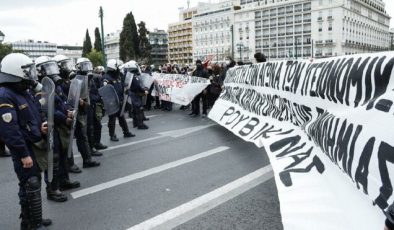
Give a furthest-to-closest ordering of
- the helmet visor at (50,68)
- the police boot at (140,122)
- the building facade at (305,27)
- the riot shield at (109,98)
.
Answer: the building facade at (305,27) → the police boot at (140,122) → the riot shield at (109,98) → the helmet visor at (50,68)

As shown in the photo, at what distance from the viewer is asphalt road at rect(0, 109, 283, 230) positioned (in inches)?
176

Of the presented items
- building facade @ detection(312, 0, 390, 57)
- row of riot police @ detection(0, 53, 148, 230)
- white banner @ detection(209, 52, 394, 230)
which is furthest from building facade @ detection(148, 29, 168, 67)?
white banner @ detection(209, 52, 394, 230)

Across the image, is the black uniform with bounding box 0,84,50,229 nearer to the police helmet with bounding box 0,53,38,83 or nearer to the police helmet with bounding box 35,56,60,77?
the police helmet with bounding box 0,53,38,83

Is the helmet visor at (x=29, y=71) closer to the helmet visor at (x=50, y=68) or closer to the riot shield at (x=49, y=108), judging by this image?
the riot shield at (x=49, y=108)

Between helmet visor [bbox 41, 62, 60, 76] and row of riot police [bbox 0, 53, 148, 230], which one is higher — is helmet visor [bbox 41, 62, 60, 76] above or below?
above

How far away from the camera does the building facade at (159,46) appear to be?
629 ft

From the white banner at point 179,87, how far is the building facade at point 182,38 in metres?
155

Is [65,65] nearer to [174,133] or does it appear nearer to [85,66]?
[85,66]

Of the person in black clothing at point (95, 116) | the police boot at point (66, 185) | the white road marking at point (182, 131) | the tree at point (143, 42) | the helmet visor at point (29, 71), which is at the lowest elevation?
the white road marking at point (182, 131)

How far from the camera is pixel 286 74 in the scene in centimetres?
593

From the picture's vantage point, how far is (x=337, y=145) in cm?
323

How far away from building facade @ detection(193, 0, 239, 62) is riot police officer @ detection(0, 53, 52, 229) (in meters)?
137

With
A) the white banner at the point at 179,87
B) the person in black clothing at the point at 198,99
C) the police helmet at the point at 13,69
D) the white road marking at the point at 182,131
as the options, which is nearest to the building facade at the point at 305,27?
the white banner at the point at 179,87

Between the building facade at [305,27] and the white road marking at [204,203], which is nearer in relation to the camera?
the white road marking at [204,203]
